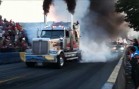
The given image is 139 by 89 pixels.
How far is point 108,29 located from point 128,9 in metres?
3.97

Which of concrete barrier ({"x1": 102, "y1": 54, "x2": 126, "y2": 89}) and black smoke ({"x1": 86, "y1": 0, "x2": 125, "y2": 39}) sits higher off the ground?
black smoke ({"x1": 86, "y1": 0, "x2": 125, "y2": 39})

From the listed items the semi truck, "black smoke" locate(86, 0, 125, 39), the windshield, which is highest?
"black smoke" locate(86, 0, 125, 39)

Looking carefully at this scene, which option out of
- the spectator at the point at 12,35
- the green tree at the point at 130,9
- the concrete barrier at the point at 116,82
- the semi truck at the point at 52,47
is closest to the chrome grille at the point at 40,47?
the semi truck at the point at 52,47

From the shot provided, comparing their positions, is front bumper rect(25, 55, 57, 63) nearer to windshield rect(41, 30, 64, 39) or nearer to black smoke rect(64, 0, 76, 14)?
windshield rect(41, 30, 64, 39)

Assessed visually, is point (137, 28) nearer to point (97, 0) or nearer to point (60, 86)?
point (97, 0)

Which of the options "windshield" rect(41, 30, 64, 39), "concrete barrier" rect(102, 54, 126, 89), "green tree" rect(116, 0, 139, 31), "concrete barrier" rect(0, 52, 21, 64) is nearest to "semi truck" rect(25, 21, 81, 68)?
"windshield" rect(41, 30, 64, 39)

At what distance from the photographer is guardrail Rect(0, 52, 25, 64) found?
29327 millimetres

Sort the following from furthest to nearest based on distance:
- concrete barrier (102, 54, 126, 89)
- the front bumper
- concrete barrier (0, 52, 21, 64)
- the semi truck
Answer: concrete barrier (0, 52, 21, 64)
the semi truck
the front bumper
concrete barrier (102, 54, 126, 89)

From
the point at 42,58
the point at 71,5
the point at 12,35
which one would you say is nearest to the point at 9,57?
the point at 42,58

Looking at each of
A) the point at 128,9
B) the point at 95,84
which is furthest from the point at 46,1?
the point at 95,84

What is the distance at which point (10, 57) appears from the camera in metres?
30.8

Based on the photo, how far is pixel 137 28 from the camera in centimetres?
4491

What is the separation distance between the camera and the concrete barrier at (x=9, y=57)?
96.1 feet

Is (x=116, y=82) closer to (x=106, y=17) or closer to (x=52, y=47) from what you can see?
(x=52, y=47)
